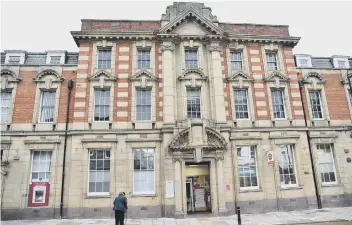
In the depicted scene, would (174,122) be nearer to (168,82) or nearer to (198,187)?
(168,82)

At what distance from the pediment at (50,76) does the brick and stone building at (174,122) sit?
0.08 m

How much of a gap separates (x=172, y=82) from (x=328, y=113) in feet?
39.9

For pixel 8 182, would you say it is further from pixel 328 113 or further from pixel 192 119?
pixel 328 113

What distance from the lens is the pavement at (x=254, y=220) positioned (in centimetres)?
1273

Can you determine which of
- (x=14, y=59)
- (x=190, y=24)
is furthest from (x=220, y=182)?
(x=14, y=59)

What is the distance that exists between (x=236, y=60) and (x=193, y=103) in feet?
16.3

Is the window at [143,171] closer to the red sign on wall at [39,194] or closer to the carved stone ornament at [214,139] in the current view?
the carved stone ornament at [214,139]

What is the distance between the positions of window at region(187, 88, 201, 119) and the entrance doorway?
336cm

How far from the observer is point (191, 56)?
18.4 m

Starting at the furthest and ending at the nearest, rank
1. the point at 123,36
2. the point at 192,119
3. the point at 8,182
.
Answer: the point at 123,36, the point at 192,119, the point at 8,182

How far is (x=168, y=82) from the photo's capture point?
17.2m

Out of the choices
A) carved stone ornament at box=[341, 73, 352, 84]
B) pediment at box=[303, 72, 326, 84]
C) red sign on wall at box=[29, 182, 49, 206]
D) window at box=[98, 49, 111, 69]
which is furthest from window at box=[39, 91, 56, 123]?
carved stone ornament at box=[341, 73, 352, 84]

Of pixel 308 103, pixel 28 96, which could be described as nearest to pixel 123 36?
pixel 28 96

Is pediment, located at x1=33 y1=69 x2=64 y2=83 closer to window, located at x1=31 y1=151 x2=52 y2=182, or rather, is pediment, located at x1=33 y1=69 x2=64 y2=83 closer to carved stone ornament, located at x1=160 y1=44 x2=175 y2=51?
window, located at x1=31 y1=151 x2=52 y2=182
